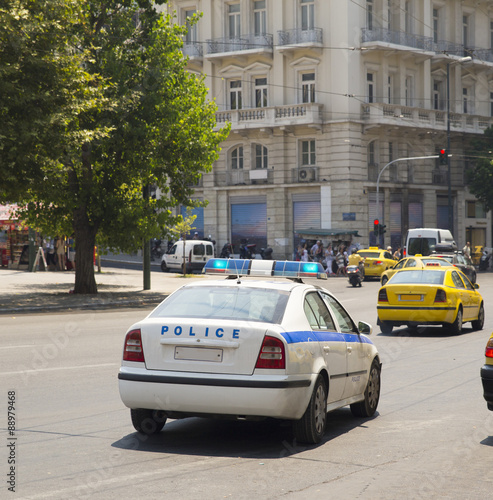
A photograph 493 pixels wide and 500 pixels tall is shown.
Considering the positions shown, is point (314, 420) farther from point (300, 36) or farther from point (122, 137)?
point (300, 36)

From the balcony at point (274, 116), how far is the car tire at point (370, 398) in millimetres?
42091

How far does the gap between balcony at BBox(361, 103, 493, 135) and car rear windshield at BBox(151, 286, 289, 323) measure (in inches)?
1740

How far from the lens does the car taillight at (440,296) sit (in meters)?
18.4

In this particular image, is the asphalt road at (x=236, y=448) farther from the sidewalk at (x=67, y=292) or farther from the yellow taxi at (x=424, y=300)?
the sidewalk at (x=67, y=292)

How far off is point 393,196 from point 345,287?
18.3 m

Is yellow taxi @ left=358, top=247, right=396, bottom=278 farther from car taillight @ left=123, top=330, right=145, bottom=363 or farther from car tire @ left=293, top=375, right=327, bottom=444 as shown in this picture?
car taillight @ left=123, top=330, right=145, bottom=363

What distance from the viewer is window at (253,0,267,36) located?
54.5 metres

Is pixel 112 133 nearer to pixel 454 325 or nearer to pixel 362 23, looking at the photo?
pixel 454 325

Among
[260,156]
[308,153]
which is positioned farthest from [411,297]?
[260,156]

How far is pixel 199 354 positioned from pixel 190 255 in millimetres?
40387

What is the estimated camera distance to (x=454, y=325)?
61.5ft

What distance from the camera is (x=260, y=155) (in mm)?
54844

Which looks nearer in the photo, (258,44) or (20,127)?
(20,127)

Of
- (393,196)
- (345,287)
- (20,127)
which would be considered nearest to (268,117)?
(393,196)
